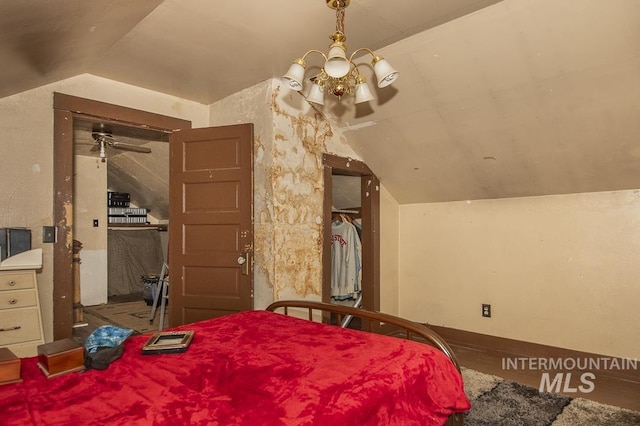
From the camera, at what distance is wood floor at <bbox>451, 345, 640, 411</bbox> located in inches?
108

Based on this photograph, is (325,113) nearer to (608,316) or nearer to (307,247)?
(307,247)

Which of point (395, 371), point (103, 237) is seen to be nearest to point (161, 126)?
point (395, 371)

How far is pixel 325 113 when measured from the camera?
373 cm

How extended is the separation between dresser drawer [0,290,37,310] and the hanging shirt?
270 centimetres

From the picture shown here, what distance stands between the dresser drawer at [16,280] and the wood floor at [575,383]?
133 inches

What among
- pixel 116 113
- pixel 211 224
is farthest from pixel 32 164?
pixel 211 224

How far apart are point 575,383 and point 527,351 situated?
0.57 m

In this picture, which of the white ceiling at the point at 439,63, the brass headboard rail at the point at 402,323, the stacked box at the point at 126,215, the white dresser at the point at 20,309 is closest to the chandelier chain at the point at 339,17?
the white ceiling at the point at 439,63

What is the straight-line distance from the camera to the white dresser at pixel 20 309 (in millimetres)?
2412

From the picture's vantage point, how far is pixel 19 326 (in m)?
2.46

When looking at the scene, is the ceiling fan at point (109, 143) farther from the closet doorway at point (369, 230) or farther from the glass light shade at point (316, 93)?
the glass light shade at point (316, 93)

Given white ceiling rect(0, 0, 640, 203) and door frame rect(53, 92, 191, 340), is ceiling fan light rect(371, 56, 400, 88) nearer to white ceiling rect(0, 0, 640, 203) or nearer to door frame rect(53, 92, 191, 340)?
white ceiling rect(0, 0, 640, 203)

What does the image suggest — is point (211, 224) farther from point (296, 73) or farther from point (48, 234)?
point (296, 73)

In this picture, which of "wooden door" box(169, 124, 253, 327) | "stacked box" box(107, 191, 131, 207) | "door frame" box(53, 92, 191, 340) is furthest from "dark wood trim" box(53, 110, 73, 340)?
"stacked box" box(107, 191, 131, 207)
